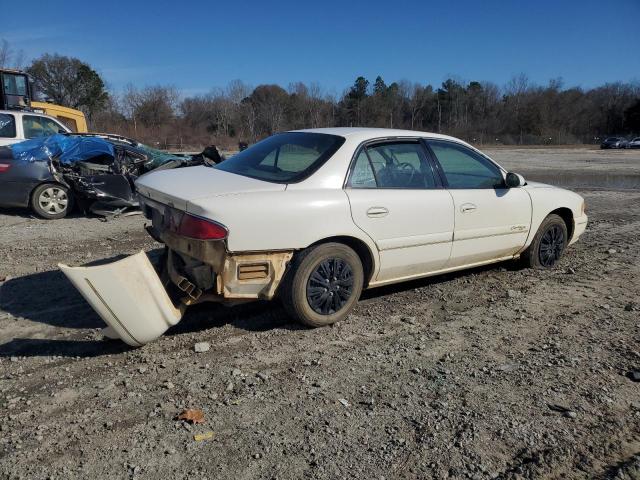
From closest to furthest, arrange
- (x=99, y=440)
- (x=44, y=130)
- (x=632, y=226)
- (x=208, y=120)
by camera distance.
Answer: (x=99, y=440) → (x=632, y=226) → (x=44, y=130) → (x=208, y=120)

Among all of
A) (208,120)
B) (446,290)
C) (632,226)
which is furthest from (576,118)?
(446,290)

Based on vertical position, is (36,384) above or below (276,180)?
below

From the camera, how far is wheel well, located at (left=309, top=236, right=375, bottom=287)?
13.9 feet

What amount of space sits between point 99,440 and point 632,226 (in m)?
8.96

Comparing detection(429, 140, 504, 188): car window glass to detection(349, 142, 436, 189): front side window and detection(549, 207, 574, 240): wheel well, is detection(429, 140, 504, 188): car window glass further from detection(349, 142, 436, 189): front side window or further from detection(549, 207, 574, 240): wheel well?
detection(549, 207, 574, 240): wheel well

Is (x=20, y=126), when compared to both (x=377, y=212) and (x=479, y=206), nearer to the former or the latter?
(x=377, y=212)

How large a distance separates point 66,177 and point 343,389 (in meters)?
7.00

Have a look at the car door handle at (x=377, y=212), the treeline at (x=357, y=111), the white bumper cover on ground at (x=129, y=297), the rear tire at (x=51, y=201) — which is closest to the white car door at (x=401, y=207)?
the car door handle at (x=377, y=212)

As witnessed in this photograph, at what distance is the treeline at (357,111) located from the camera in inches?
1986

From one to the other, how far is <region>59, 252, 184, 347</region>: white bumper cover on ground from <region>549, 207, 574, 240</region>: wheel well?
176 inches

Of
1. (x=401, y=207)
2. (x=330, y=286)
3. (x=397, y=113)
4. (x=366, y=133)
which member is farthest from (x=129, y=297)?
(x=397, y=113)

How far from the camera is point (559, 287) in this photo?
18.0 ft

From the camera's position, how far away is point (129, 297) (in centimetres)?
352

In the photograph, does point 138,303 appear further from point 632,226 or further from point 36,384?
point 632,226
